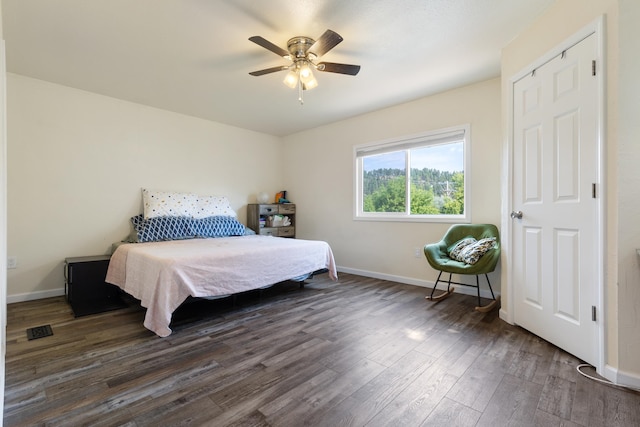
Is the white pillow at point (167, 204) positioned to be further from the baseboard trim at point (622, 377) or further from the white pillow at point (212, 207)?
the baseboard trim at point (622, 377)

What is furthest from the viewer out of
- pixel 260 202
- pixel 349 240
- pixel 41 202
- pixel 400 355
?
pixel 260 202

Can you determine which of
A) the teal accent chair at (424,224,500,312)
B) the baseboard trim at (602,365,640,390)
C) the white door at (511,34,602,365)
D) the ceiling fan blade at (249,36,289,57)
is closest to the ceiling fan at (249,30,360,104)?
the ceiling fan blade at (249,36,289,57)

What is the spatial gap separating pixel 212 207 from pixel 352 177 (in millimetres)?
2185

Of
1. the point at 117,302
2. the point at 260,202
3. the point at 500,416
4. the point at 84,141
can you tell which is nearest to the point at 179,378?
the point at 500,416

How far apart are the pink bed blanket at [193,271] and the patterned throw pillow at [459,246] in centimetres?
153

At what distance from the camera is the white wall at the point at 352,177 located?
3252 millimetres

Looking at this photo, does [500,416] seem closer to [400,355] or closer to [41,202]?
[400,355]

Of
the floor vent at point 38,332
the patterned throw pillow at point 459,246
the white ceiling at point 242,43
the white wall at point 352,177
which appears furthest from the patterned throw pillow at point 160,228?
the patterned throw pillow at point 459,246

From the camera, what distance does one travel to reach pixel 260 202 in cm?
517

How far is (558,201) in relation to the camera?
206cm

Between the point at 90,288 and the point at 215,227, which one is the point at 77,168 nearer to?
the point at 90,288

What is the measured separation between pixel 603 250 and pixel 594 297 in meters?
0.31

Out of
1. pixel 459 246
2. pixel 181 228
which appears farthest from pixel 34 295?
pixel 459 246

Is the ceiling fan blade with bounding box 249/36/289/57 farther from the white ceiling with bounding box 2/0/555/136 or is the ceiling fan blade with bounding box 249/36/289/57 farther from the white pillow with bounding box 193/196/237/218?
the white pillow with bounding box 193/196/237/218
